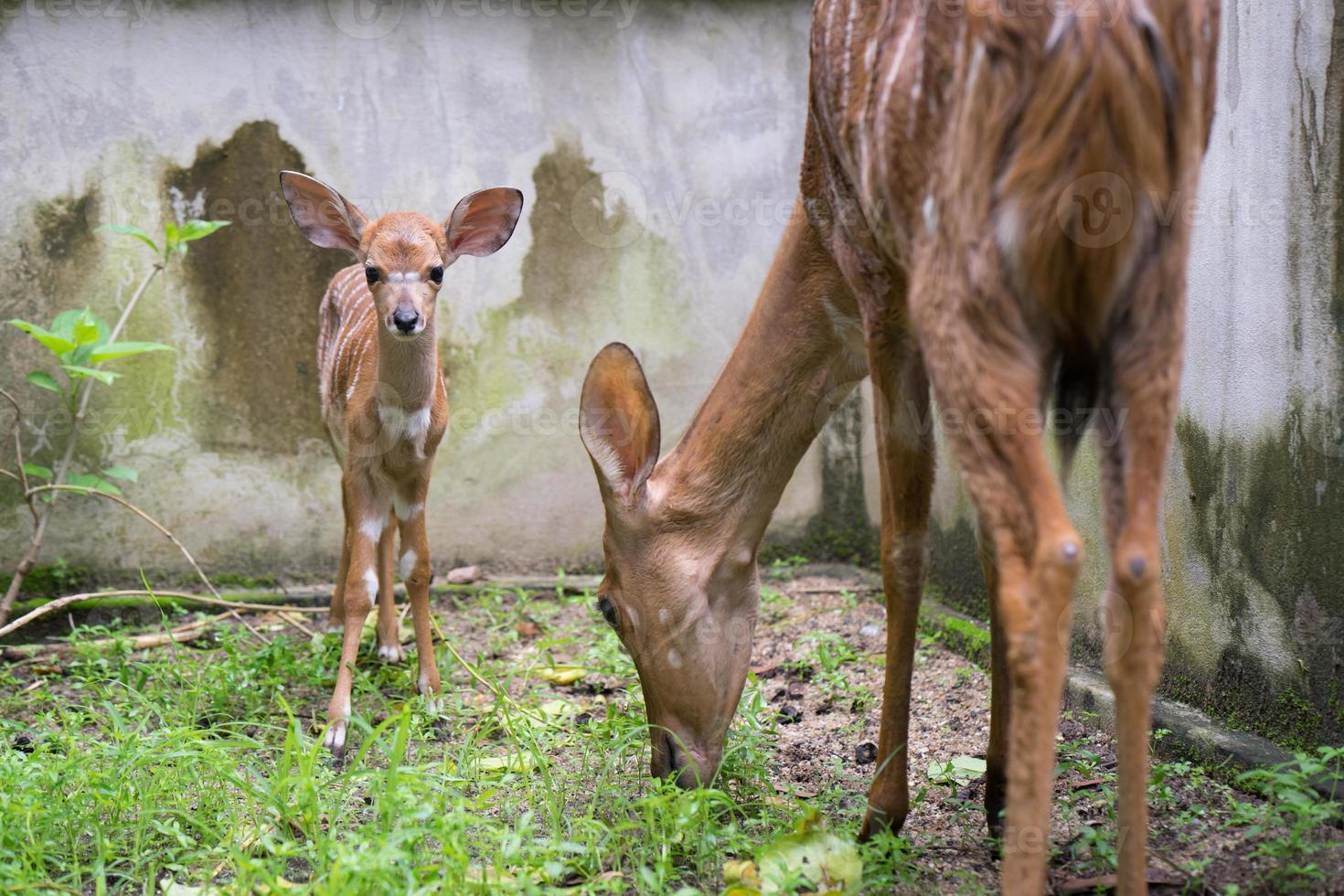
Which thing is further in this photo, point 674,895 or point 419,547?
point 419,547

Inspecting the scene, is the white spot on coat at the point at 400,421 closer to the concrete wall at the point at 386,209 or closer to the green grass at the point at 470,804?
the green grass at the point at 470,804

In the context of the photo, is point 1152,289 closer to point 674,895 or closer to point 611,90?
point 674,895

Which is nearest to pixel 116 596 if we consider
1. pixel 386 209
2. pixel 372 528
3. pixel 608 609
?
pixel 372 528

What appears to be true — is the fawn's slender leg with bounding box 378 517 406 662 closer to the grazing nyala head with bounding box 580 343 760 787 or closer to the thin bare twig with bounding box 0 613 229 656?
the thin bare twig with bounding box 0 613 229 656

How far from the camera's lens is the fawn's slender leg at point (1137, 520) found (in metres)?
2.21

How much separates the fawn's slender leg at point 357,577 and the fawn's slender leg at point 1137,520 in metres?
2.88

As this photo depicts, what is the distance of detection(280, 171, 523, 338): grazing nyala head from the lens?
4320 millimetres

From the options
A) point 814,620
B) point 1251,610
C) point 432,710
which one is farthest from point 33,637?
point 1251,610

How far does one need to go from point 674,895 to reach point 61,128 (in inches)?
202

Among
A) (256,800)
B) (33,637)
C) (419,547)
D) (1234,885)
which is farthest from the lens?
(33,637)

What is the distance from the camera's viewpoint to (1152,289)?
2238 mm

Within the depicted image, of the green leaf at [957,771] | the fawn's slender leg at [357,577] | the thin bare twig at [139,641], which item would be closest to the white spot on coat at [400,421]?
the fawn's slender leg at [357,577]

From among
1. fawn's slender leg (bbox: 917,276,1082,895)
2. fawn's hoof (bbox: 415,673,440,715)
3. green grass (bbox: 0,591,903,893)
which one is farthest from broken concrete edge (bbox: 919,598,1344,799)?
fawn's hoof (bbox: 415,673,440,715)

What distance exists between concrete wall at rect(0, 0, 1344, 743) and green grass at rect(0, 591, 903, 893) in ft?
5.88
